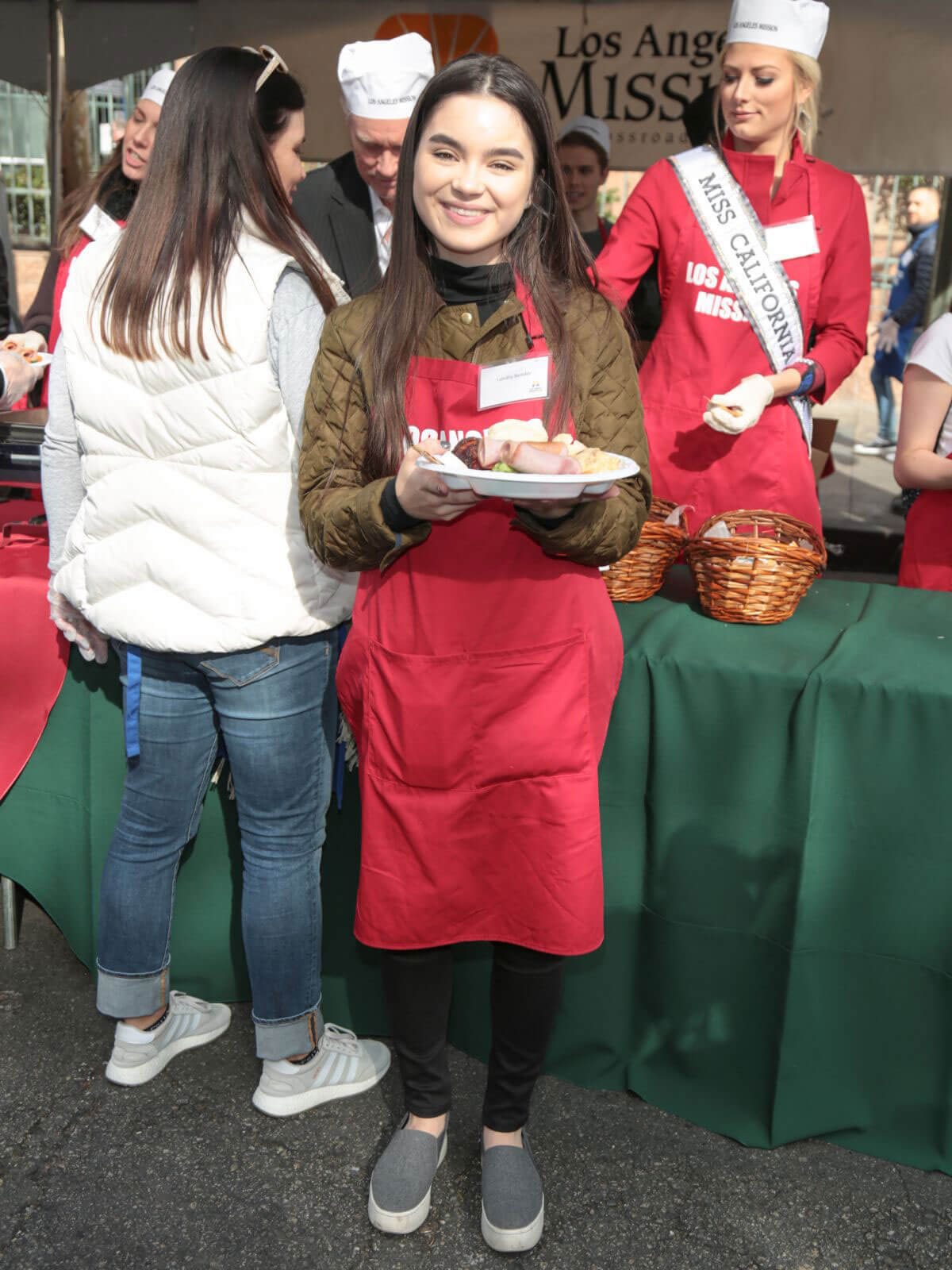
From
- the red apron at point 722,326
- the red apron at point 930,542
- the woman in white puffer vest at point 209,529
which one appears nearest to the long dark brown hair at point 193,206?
the woman in white puffer vest at point 209,529

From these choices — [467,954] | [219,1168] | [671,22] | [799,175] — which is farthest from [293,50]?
[219,1168]

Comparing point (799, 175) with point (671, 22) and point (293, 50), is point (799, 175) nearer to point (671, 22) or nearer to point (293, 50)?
point (671, 22)

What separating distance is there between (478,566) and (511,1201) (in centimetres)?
103

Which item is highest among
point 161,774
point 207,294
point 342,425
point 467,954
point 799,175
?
point 799,175

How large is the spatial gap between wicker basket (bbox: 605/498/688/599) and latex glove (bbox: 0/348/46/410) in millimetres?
1392

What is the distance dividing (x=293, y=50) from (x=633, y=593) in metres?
4.14

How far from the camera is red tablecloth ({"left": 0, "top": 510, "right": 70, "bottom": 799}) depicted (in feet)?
7.79

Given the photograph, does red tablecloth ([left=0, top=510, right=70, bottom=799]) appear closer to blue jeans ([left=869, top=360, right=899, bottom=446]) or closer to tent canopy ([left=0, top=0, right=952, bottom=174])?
tent canopy ([left=0, top=0, right=952, bottom=174])

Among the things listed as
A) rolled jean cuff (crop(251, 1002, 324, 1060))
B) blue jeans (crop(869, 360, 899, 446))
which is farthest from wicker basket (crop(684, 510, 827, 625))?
blue jeans (crop(869, 360, 899, 446))

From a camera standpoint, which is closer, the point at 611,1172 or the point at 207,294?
the point at 207,294

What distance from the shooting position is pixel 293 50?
212 inches

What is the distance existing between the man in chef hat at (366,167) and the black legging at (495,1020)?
126 cm

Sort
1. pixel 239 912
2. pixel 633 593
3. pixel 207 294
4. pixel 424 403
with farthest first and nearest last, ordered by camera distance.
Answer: pixel 239 912 < pixel 633 593 < pixel 207 294 < pixel 424 403

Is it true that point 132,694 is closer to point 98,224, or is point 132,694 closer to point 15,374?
point 15,374
